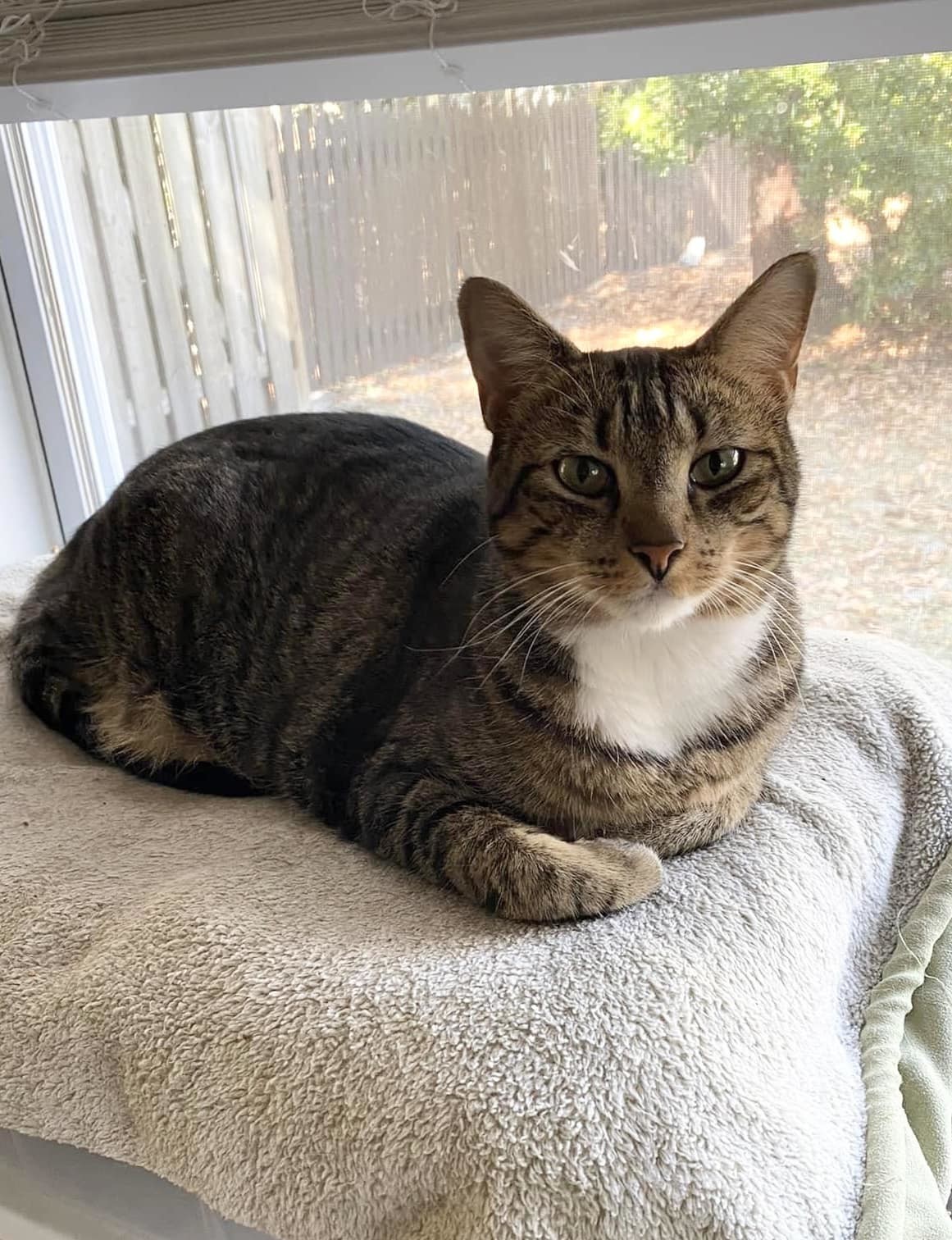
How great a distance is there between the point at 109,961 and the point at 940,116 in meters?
1.27

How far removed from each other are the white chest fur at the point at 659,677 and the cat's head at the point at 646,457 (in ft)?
0.13

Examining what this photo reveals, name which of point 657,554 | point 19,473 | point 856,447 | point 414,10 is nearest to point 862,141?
point 856,447

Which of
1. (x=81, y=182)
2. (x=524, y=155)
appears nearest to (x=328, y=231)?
(x=524, y=155)

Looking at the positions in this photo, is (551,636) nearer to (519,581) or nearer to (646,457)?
(519,581)

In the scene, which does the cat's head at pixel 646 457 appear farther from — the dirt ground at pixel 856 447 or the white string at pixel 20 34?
the white string at pixel 20 34

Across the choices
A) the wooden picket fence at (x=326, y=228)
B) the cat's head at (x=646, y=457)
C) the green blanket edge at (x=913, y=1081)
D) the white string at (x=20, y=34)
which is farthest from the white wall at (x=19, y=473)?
the green blanket edge at (x=913, y=1081)

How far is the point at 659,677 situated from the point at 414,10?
80 cm

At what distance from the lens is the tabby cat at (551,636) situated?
3.27ft

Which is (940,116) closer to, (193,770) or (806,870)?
(806,870)

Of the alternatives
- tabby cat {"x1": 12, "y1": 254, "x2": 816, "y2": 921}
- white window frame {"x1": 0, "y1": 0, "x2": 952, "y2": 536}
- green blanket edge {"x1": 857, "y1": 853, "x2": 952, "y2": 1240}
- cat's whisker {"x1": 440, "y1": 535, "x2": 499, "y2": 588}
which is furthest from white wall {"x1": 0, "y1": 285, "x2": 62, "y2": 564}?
green blanket edge {"x1": 857, "y1": 853, "x2": 952, "y2": 1240}

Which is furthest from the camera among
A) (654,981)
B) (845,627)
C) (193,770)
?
(845,627)

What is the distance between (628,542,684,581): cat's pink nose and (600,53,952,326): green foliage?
24.1 inches

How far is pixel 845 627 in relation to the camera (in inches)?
64.6

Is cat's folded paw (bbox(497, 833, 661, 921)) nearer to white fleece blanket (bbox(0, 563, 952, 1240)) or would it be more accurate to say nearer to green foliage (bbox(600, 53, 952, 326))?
white fleece blanket (bbox(0, 563, 952, 1240))
